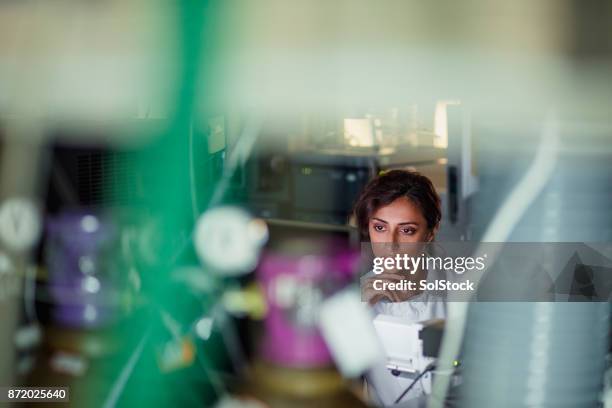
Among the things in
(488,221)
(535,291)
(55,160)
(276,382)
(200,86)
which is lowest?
(276,382)

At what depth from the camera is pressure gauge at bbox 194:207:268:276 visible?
1.38m

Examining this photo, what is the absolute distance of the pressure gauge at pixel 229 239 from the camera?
1381 mm

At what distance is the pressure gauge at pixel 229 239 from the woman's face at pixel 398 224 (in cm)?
20

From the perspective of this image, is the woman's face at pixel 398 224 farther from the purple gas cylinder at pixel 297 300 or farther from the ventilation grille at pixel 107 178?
the ventilation grille at pixel 107 178

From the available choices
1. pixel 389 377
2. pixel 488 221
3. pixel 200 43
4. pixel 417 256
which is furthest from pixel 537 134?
pixel 200 43

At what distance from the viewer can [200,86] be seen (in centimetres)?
138

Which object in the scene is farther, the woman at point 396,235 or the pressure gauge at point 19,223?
the pressure gauge at point 19,223

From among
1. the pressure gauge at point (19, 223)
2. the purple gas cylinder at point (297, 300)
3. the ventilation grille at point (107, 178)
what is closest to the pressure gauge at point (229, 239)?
the purple gas cylinder at point (297, 300)

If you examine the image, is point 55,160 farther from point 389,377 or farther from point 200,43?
point 389,377

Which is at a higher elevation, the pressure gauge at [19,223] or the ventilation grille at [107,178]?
the ventilation grille at [107,178]

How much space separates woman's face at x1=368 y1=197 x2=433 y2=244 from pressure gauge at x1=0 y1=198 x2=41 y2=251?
639 millimetres

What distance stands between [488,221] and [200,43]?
1.93ft

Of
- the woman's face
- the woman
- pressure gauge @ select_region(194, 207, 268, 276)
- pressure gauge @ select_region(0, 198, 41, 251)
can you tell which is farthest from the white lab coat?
pressure gauge @ select_region(0, 198, 41, 251)

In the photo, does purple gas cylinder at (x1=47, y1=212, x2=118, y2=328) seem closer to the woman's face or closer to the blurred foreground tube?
the woman's face
